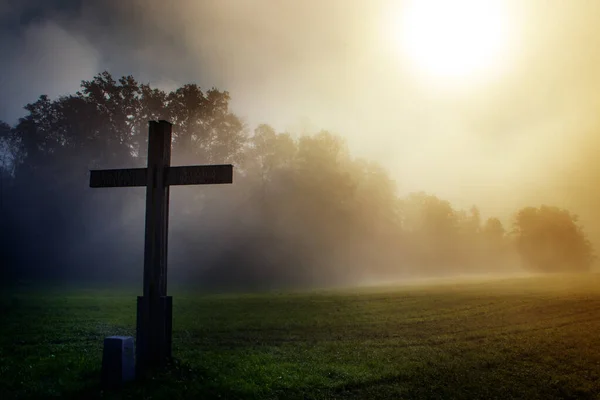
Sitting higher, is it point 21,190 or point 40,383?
point 21,190

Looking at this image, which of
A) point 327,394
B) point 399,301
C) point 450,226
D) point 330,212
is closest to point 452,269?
point 450,226

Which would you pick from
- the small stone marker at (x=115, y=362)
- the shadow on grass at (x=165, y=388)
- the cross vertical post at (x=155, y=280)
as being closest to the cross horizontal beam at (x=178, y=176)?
the cross vertical post at (x=155, y=280)

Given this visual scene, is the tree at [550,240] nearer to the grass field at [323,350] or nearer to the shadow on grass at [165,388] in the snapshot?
the grass field at [323,350]

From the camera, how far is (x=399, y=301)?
1176 inches

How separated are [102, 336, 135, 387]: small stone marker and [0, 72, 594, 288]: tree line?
3639cm

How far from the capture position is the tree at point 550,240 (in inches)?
3307

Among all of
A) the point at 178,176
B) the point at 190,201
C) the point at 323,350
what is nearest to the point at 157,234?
the point at 178,176

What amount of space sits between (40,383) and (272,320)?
482 inches

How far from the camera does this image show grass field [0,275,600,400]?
10.6 meters

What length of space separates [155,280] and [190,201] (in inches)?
1873

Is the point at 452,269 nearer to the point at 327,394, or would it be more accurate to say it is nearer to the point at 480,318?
the point at 480,318

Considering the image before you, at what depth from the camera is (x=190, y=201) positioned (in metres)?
57.8

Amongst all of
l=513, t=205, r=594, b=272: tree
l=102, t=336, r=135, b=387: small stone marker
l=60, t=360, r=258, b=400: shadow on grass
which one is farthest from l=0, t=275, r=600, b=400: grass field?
l=513, t=205, r=594, b=272: tree

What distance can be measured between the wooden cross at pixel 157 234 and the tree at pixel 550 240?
3324 inches
